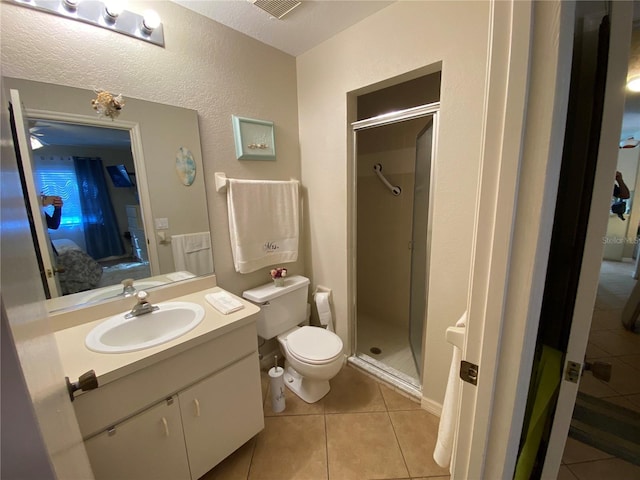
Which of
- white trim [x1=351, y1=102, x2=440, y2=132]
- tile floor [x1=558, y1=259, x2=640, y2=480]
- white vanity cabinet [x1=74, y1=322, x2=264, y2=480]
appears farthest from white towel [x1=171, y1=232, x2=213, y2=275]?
tile floor [x1=558, y1=259, x2=640, y2=480]

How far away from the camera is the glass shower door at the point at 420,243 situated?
1.65m

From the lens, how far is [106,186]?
1217 mm

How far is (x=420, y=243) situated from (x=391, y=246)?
22.7 inches

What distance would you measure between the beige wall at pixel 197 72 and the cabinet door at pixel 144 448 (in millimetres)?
810

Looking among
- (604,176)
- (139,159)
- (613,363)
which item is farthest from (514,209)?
(139,159)

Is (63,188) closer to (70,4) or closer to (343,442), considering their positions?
(70,4)

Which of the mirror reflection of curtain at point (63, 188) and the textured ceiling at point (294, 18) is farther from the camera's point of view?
the textured ceiling at point (294, 18)

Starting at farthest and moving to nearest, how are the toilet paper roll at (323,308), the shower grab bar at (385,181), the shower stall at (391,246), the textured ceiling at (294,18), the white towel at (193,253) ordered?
the shower grab bar at (385,181) → the toilet paper roll at (323,308) → the shower stall at (391,246) → the white towel at (193,253) → the textured ceiling at (294,18)

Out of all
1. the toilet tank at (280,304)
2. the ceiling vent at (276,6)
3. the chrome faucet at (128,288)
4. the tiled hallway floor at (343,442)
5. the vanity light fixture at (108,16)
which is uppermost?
the ceiling vent at (276,6)

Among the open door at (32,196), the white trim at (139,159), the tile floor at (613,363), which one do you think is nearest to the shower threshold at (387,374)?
the tile floor at (613,363)

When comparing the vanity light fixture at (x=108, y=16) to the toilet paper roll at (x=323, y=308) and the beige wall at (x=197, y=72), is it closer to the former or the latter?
the beige wall at (x=197, y=72)

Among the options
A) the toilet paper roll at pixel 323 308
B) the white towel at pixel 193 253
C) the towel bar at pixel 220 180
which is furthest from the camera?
the toilet paper roll at pixel 323 308

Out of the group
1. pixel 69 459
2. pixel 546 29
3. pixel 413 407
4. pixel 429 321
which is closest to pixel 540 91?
pixel 546 29

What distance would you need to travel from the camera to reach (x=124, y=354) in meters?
0.94
